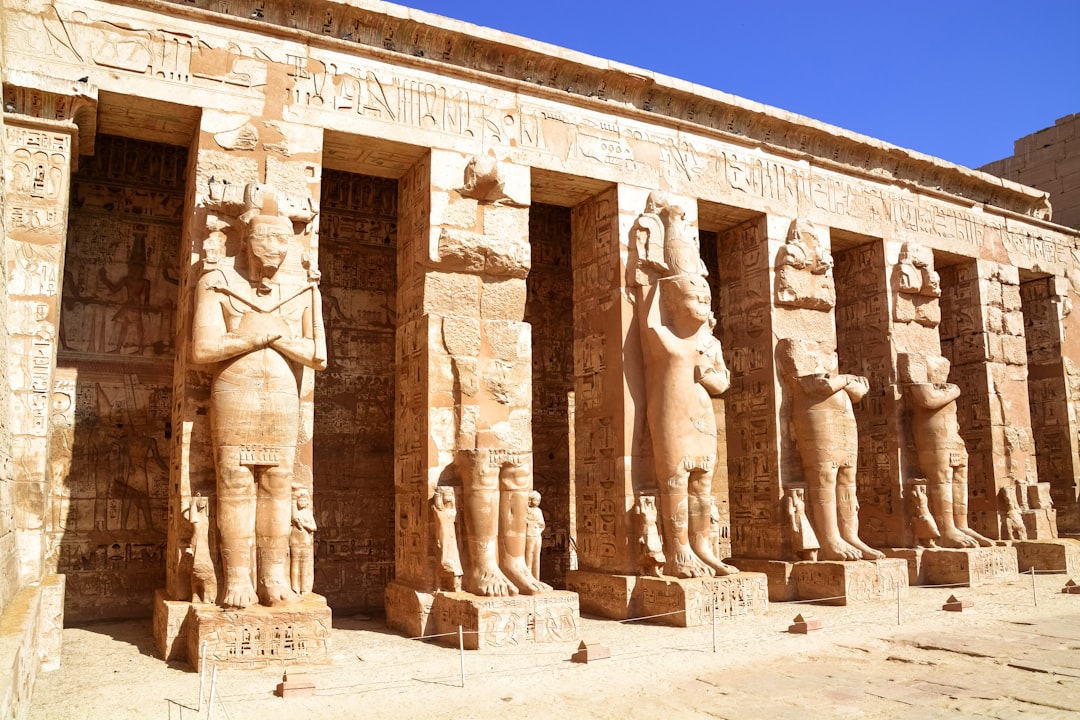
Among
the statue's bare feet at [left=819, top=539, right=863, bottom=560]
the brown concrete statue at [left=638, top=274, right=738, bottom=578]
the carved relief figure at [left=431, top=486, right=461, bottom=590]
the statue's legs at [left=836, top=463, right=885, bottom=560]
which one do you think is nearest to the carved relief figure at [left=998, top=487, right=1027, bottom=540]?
the statue's legs at [left=836, top=463, right=885, bottom=560]

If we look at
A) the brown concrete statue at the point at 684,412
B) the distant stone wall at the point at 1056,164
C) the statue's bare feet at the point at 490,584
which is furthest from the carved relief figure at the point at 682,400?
the distant stone wall at the point at 1056,164

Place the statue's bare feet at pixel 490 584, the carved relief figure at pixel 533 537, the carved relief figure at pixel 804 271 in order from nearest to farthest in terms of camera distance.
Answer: the statue's bare feet at pixel 490 584
the carved relief figure at pixel 533 537
the carved relief figure at pixel 804 271

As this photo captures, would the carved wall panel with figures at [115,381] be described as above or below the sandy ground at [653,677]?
above

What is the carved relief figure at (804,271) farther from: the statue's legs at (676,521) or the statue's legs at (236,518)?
the statue's legs at (236,518)

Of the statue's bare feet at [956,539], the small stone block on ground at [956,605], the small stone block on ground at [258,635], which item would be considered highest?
the statue's bare feet at [956,539]

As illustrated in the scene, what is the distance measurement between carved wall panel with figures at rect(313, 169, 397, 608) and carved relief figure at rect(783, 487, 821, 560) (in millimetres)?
4404

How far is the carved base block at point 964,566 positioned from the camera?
33.7 ft

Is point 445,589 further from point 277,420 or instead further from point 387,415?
point 387,415

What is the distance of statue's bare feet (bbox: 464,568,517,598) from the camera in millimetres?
7250

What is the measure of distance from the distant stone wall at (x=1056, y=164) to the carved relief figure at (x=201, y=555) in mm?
14815

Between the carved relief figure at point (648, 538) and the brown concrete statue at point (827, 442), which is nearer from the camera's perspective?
the carved relief figure at point (648, 538)

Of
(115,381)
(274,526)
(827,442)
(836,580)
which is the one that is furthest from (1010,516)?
(115,381)

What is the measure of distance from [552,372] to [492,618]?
16.3 feet

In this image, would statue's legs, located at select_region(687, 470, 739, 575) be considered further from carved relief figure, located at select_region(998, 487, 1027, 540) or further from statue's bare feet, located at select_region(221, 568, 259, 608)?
carved relief figure, located at select_region(998, 487, 1027, 540)
